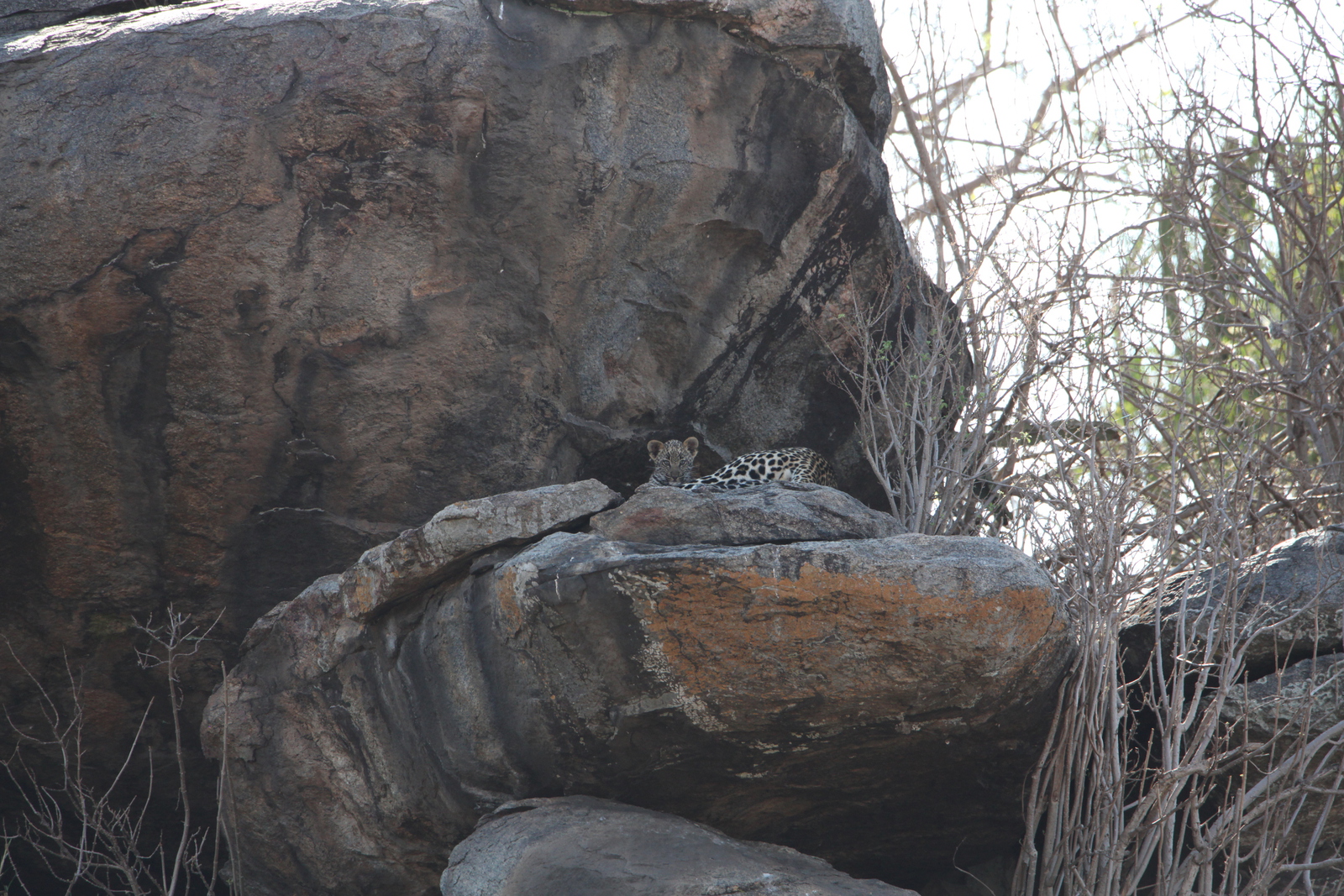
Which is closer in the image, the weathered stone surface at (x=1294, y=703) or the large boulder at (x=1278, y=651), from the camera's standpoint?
the large boulder at (x=1278, y=651)

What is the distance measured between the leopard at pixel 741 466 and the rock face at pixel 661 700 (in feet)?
5.93

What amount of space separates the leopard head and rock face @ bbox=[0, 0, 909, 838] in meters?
0.13

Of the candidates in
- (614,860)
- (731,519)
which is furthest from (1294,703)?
(614,860)

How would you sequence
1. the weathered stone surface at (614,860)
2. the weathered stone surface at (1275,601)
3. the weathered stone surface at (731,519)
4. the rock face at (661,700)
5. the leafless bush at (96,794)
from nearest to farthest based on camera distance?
the weathered stone surface at (614,860)
the rock face at (661,700)
the weathered stone surface at (731,519)
the weathered stone surface at (1275,601)
the leafless bush at (96,794)

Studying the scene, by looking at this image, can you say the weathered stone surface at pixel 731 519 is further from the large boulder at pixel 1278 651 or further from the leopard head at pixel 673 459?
the leopard head at pixel 673 459

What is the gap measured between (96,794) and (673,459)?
4291 mm

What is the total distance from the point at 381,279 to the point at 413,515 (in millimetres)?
1439

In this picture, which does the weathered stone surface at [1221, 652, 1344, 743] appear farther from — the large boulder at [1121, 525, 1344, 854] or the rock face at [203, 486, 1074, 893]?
the rock face at [203, 486, 1074, 893]

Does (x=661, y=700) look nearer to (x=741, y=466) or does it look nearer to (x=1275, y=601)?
(x=741, y=466)

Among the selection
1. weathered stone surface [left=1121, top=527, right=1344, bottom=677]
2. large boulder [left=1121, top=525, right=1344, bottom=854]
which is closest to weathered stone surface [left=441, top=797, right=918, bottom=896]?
large boulder [left=1121, top=525, right=1344, bottom=854]

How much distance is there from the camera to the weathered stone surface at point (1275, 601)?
577 cm

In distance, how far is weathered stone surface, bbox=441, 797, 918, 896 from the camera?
477 centimetres

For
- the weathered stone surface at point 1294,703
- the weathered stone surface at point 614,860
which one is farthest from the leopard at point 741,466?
the weathered stone surface at point 1294,703

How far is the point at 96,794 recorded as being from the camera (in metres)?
7.48
